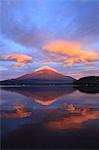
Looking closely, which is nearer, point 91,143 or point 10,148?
point 10,148

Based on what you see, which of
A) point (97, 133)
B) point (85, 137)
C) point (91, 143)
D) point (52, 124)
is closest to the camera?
point (91, 143)

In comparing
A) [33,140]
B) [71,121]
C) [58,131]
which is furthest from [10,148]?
[71,121]

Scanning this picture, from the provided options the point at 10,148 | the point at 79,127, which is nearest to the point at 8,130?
the point at 10,148

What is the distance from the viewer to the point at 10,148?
8.84m

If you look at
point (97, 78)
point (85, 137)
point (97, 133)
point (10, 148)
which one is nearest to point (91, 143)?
point (85, 137)

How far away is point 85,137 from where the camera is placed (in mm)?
10258

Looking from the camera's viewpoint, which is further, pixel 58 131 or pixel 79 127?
pixel 79 127

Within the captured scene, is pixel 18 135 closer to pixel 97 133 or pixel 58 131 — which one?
pixel 58 131

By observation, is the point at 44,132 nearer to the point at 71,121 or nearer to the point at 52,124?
the point at 52,124

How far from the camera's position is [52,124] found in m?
13.3

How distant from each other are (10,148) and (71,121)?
589 cm

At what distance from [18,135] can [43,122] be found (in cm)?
339

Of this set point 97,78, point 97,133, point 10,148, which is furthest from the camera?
point 97,78

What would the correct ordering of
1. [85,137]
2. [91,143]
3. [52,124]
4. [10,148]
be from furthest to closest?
[52,124] → [85,137] → [91,143] → [10,148]
